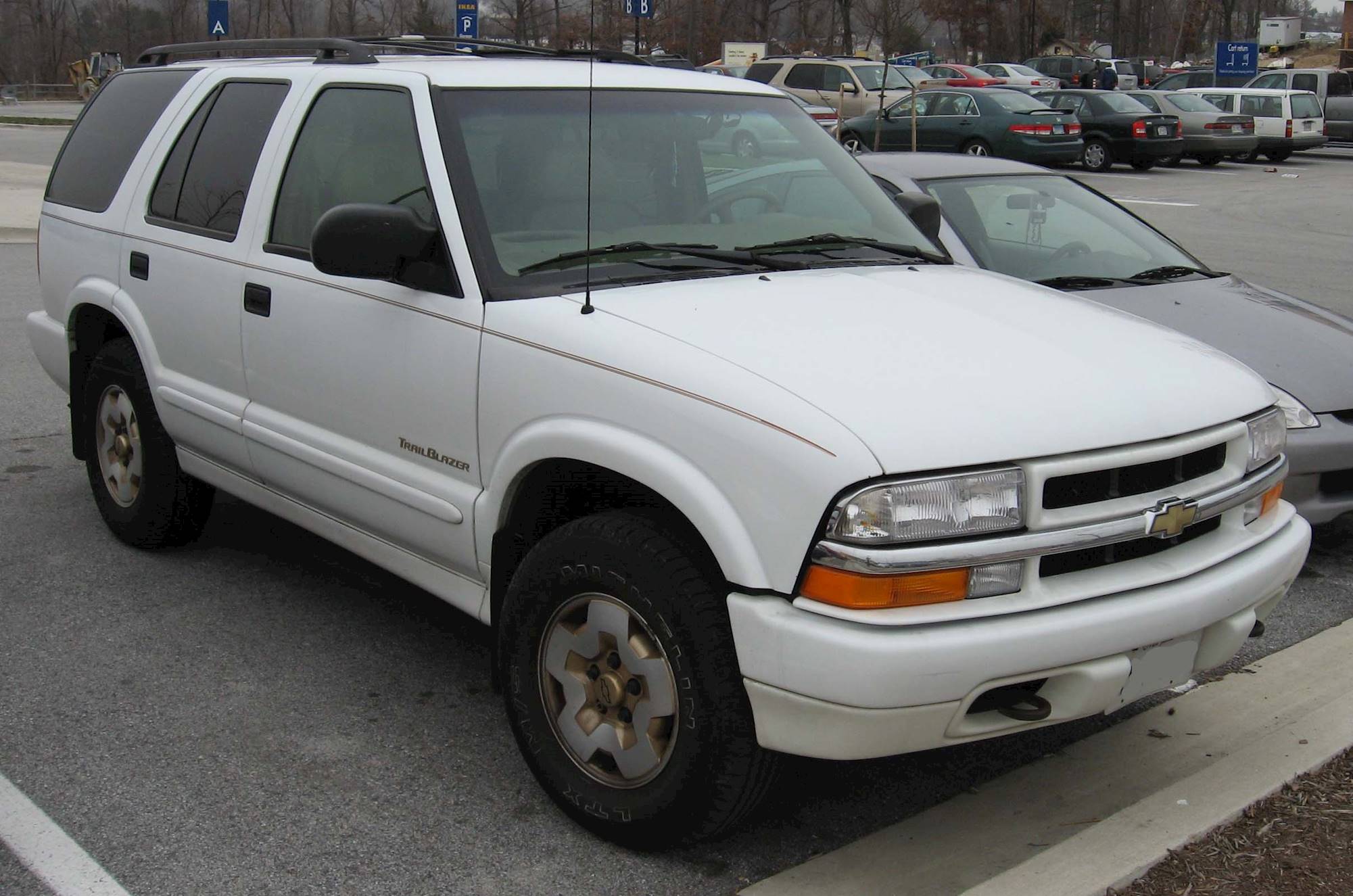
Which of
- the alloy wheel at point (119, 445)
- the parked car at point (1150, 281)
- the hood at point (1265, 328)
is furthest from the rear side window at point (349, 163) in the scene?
the hood at point (1265, 328)

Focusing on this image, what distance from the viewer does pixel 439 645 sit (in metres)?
4.61

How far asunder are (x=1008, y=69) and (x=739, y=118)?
45799 mm

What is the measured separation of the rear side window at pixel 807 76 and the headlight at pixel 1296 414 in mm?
27095

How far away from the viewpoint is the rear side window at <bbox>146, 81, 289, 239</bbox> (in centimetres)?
464

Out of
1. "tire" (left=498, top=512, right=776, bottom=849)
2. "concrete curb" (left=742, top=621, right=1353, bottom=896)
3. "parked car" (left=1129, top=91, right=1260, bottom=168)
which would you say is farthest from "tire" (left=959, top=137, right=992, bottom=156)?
"tire" (left=498, top=512, right=776, bottom=849)

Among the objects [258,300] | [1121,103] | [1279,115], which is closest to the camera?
[258,300]

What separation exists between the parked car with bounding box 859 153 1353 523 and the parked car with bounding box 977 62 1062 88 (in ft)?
131

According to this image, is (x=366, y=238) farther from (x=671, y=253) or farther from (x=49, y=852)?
(x=49, y=852)

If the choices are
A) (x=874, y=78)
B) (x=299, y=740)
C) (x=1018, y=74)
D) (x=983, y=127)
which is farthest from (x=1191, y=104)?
(x=299, y=740)

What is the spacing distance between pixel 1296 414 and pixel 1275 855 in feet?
8.16

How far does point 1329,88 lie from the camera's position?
113 ft

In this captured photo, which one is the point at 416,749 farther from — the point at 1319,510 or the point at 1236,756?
the point at 1319,510

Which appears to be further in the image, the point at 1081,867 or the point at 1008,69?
the point at 1008,69

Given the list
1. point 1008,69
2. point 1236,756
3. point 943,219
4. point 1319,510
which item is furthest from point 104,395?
point 1008,69
